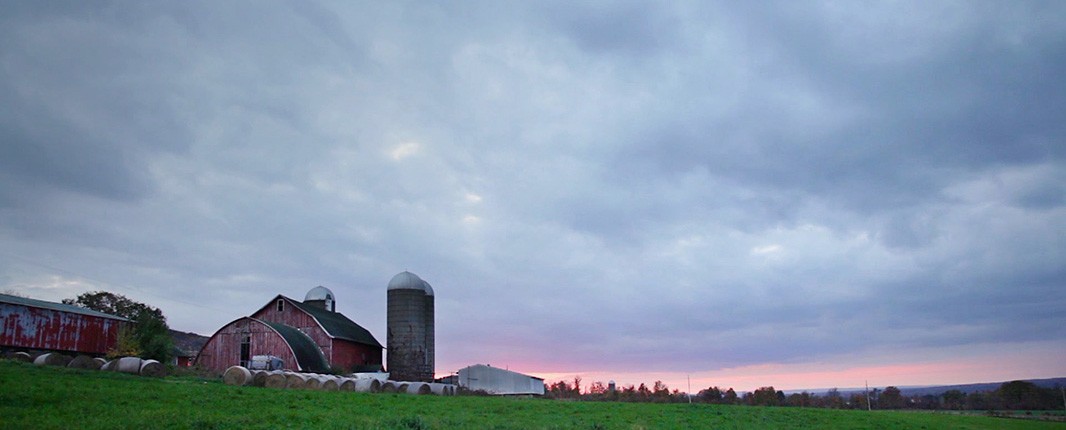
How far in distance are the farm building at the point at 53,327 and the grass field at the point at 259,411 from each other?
1480cm

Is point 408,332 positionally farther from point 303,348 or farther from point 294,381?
point 294,381

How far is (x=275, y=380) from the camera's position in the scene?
35125mm

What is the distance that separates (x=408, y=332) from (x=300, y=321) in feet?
29.7

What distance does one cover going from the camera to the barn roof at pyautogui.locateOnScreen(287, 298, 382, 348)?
58.5m

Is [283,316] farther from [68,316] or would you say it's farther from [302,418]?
[302,418]

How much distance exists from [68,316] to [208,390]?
27.3m

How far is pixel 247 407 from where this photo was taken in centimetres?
2345

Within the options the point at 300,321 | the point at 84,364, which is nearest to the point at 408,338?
the point at 300,321

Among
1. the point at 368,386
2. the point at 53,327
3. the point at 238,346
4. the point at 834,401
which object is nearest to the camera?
the point at 368,386

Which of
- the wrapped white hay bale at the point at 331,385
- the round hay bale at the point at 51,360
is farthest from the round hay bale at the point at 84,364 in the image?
the wrapped white hay bale at the point at 331,385

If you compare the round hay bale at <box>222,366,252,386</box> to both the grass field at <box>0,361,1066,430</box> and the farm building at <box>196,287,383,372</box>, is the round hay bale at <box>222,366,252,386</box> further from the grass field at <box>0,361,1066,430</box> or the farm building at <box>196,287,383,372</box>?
the farm building at <box>196,287,383,372</box>

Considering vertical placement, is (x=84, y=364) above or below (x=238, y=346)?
below

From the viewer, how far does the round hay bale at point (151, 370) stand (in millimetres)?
34188

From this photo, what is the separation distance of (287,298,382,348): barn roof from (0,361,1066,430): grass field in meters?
26.9
